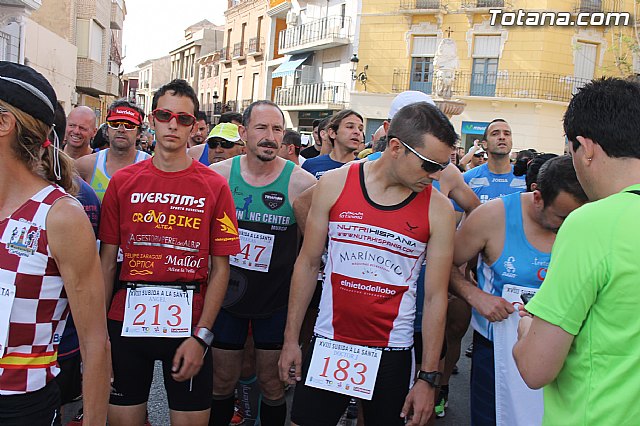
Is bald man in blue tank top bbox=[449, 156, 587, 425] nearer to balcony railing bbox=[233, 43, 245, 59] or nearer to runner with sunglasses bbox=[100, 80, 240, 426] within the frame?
runner with sunglasses bbox=[100, 80, 240, 426]

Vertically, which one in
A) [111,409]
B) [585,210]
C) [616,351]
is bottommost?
[111,409]

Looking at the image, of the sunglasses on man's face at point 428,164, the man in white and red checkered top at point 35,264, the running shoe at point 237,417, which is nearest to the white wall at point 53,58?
the running shoe at point 237,417

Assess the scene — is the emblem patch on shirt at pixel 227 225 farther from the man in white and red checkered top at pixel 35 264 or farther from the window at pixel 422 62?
the window at pixel 422 62

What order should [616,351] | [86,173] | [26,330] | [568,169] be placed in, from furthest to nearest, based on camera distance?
1. [86,173]
2. [568,169]
3. [26,330]
4. [616,351]

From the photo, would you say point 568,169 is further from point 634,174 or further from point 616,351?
point 616,351

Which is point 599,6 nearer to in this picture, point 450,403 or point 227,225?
point 450,403

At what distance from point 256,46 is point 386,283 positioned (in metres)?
38.7

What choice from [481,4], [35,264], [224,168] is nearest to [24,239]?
[35,264]

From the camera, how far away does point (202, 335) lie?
3.02 meters

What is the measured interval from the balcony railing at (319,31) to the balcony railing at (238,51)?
7446 mm

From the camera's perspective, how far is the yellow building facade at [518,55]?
989 inches

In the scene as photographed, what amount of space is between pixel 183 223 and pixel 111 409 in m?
1.00

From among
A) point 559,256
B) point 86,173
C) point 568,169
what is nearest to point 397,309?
point 568,169

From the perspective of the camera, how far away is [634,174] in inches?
68.3
